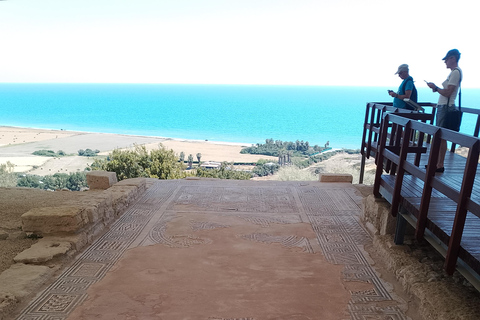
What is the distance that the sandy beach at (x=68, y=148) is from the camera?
32375 mm

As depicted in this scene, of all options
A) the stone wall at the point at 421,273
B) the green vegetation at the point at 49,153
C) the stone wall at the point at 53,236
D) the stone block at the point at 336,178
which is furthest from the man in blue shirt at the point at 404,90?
the green vegetation at the point at 49,153

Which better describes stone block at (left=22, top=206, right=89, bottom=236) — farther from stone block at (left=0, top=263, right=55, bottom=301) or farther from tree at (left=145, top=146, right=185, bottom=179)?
tree at (left=145, top=146, right=185, bottom=179)

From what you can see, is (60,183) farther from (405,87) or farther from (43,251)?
(405,87)

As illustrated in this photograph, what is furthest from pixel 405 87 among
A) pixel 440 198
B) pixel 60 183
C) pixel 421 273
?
pixel 60 183

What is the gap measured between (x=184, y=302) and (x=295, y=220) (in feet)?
8.73

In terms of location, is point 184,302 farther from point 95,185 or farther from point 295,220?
point 95,185

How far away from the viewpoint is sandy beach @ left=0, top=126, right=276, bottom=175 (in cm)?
3238

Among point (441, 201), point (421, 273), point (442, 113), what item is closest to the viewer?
point (421, 273)

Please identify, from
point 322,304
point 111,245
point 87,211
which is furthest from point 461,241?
point 87,211

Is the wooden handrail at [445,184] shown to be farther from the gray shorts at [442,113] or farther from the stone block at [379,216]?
the gray shorts at [442,113]

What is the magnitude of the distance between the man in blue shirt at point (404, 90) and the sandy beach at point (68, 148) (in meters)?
28.3

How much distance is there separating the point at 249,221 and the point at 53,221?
8.45 ft

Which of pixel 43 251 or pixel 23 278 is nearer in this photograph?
pixel 23 278

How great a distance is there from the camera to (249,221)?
5438 mm
